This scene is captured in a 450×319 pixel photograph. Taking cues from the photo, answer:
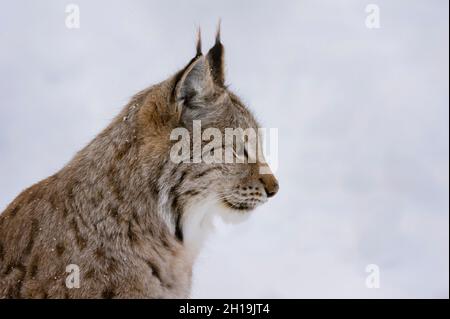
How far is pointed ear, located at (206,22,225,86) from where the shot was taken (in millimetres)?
5844

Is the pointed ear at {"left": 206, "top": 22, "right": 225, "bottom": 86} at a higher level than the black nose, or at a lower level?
higher

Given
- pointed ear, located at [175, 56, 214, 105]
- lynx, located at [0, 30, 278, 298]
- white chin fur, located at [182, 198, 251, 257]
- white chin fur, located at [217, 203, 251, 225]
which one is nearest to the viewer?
lynx, located at [0, 30, 278, 298]

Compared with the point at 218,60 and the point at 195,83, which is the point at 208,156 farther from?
the point at 218,60

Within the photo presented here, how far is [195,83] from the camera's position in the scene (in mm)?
5301

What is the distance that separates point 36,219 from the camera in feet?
16.7

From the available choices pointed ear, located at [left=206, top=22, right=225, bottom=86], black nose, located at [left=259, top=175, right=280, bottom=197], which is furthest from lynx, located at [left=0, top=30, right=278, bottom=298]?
pointed ear, located at [left=206, top=22, right=225, bottom=86]

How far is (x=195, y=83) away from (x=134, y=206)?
37.6 inches

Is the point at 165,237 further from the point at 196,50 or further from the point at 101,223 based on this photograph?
the point at 196,50

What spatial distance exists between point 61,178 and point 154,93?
0.88 meters

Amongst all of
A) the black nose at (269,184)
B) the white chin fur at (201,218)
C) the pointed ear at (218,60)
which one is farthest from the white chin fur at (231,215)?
the pointed ear at (218,60)

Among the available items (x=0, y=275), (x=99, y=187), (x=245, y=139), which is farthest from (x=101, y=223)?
(x=245, y=139)

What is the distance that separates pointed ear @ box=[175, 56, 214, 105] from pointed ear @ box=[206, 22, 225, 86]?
380 millimetres

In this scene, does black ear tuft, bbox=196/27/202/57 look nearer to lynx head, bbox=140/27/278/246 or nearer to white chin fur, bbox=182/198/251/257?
lynx head, bbox=140/27/278/246

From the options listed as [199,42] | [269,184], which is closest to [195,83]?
[199,42]
